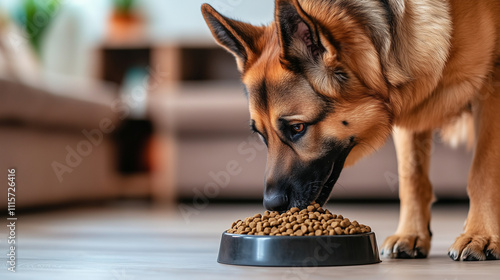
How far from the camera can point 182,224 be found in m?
2.78

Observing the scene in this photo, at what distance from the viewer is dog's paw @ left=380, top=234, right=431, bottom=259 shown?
1.58 metres

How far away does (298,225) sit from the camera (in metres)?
1.30

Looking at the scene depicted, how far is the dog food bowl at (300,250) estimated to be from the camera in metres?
1.27

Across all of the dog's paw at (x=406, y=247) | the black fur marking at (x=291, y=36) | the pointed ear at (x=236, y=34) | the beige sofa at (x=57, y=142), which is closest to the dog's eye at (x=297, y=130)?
the black fur marking at (x=291, y=36)

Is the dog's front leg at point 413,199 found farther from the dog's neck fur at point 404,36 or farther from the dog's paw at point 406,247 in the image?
the dog's neck fur at point 404,36

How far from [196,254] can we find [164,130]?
2.40 metres

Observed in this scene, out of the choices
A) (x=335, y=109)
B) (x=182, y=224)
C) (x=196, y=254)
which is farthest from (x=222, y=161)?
(x=335, y=109)

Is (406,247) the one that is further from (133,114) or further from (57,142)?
(133,114)

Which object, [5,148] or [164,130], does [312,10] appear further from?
[164,130]

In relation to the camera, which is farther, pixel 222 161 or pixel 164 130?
pixel 164 130

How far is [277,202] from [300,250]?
0.19 metres

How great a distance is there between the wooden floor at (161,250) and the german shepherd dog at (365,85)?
212 mm

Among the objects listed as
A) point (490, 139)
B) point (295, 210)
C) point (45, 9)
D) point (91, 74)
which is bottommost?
point (295, 210)

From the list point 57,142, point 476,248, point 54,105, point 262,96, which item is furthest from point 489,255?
point 57,142
